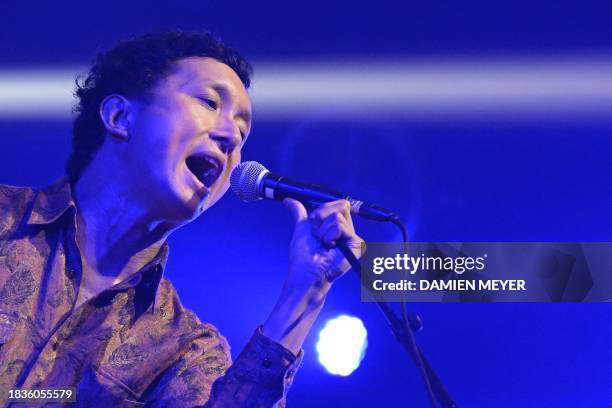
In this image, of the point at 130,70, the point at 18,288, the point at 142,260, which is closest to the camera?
the point at 18,288

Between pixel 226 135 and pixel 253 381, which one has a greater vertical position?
pixel 226 135

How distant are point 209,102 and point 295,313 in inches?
27.0

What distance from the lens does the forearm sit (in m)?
1.68

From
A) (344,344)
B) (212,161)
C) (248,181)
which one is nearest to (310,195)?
(248,181)

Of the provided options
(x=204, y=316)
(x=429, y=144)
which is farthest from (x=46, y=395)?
(x=429, y=144)

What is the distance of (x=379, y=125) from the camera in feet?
7.56

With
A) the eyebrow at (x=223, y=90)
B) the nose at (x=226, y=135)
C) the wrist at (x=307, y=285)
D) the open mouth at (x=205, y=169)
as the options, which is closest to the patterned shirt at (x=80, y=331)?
the wrist at (x=307, y=285)

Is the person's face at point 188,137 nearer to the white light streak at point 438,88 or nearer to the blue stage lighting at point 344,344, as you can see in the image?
the white light streak at point 438,88

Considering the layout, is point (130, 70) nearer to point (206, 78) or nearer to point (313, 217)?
point (206, 78)

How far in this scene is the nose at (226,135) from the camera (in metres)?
2.02

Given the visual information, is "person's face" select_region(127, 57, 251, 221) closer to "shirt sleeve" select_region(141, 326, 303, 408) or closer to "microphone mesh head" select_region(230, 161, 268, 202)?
"microphone mesh head" select_region(230, 161, 268, 202)

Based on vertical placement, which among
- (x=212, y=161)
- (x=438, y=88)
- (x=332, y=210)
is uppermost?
(x=438, y=88)

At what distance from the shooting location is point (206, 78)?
2074mm

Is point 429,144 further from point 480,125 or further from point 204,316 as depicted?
point 204,316
